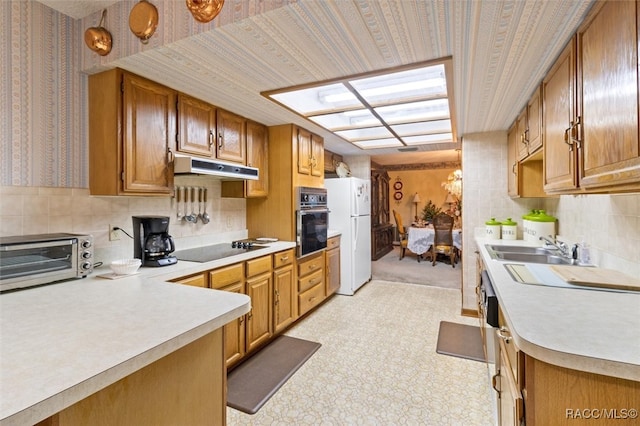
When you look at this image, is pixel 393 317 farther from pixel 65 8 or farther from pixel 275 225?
pixel 65 8

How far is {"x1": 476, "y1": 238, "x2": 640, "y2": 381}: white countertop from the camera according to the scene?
79cm

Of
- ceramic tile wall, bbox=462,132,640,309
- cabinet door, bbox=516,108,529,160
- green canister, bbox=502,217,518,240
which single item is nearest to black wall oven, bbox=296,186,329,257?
ceramic tile wall, bbox=462,132,640,309

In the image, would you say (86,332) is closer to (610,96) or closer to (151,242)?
(151,242)

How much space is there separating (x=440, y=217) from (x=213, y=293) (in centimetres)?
536

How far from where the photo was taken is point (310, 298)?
335 centimetres

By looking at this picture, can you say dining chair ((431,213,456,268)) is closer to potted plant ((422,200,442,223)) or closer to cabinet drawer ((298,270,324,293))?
potted plant ((422,200,442,223))

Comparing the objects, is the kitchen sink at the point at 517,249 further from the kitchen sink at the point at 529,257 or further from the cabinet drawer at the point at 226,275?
the cabinet drawer at the point at 226,275

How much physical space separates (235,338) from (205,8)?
2.06 metres

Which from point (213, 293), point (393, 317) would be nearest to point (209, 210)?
point (213, 293)

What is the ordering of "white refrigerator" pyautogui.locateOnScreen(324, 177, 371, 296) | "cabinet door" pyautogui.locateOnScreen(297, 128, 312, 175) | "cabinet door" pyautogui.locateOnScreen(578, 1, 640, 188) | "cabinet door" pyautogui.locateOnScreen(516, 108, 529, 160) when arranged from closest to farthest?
"cabinet door" pyautogui.locateOnScreen(578, 1, 640, 188) < "cabinet door" pyautogui.locateOnScreen(516, 108, 529, 160) < "cabinet door" pyautogui.locateOnScreen(297, 128, 312, 175) < "white refrigerator" pyautogui.locateOnScreen(324, 177, 371, 296)

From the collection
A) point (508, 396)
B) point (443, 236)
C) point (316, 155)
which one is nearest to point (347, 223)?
point (316, 155)

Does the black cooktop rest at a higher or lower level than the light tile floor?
higher

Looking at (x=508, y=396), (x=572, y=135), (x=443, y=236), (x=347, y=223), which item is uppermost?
(x=572, y=135)

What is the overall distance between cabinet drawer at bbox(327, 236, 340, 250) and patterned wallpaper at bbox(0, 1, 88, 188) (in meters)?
2.53
